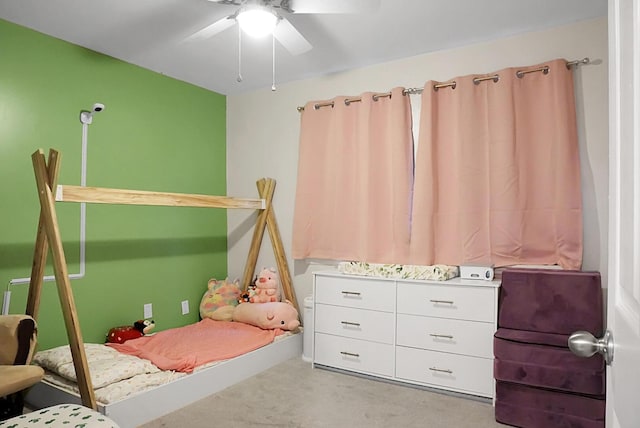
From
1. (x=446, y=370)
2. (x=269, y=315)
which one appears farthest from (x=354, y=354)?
(x=269, y=315)

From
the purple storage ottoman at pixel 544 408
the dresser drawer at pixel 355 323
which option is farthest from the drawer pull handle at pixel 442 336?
the purple storage ottoman at pixel 544 408

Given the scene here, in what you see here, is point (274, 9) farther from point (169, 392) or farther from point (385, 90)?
point (169, 392)

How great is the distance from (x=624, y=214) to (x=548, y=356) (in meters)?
1.86

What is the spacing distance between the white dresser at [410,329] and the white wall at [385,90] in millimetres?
632

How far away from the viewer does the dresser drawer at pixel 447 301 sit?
2637 millimetres

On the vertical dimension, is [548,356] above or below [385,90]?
below

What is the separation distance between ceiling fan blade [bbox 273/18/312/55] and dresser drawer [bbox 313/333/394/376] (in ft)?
6.81

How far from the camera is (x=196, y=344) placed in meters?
3.14

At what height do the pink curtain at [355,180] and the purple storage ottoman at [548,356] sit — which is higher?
the pink curtain at [355,180]

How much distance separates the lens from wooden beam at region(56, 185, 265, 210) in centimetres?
236

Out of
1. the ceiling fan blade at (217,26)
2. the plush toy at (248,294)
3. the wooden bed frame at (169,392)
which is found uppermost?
the ceiling fan blade at (217,26)

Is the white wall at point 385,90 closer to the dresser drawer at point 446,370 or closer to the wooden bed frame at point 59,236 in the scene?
the dresser drawer at point 446,370

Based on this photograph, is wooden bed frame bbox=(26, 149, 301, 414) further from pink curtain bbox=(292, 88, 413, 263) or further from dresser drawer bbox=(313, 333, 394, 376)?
pink curtain bbox=(292, 88, 413, 263)

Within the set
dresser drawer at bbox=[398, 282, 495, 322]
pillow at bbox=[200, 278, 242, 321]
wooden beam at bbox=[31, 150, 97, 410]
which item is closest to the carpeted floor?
wooden beam at bbox=[31, 150, 97, 410]
